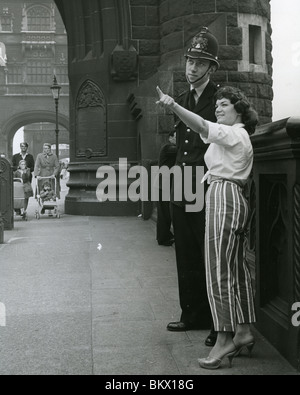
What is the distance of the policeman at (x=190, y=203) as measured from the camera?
4398 millimetres

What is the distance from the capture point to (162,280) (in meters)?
6.55

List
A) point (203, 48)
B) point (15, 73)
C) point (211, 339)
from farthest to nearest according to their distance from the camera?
1. point (15, 73)
2. point (203, 48)
3. point (211, 339)

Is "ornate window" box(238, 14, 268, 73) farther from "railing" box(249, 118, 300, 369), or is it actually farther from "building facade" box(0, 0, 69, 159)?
"building facade" box(0, 0, 69, 159)

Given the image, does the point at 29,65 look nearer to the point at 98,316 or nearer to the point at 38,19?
the point at 38,19

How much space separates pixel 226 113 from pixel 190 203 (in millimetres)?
866

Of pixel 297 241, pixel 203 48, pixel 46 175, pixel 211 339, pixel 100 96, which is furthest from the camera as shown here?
pixel 100 96

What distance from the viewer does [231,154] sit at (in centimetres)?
383

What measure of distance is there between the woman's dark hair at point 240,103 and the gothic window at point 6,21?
6111 centimetres

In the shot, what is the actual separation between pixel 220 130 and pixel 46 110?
177ft

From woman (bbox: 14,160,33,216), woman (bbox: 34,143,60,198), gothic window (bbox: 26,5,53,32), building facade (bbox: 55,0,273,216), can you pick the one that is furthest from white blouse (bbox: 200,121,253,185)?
gothic window (bbox: 26,5,53,32)

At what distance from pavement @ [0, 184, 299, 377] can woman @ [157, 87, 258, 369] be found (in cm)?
25

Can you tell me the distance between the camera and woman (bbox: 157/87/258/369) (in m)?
3.81

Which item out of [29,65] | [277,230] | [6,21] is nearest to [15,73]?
[29,65]

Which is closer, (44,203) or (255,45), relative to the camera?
(255,45)
